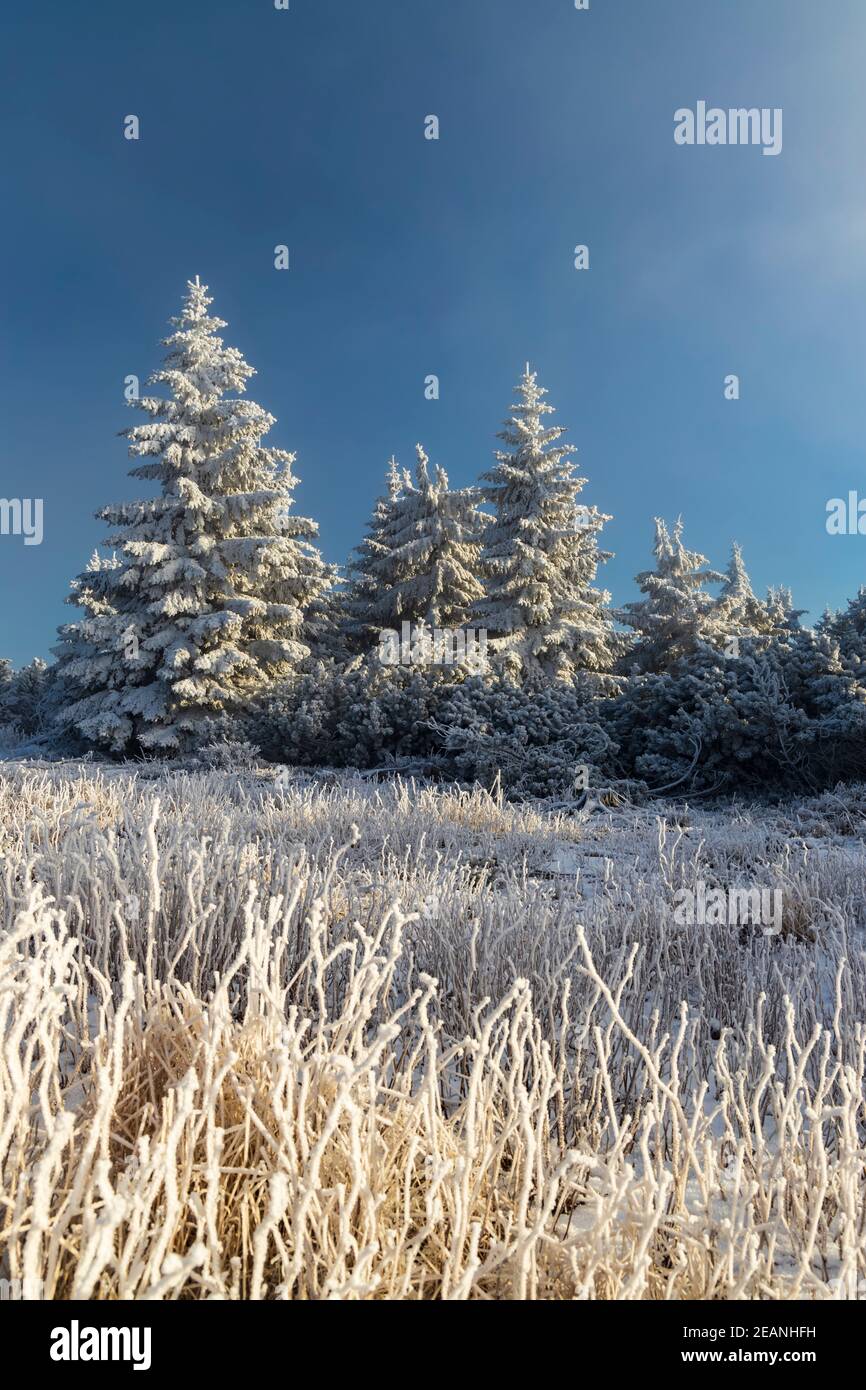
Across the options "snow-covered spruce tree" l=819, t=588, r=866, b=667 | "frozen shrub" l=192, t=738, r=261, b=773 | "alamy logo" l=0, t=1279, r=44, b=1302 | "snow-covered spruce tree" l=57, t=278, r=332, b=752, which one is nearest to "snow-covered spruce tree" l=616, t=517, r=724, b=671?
"snow-covered spruce tree" l=819, t=588, r=866, b=667

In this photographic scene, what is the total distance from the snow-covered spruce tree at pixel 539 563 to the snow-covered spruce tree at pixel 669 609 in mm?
1974

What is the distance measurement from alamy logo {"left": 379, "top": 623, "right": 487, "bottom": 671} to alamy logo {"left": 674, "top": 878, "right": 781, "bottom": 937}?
973cm

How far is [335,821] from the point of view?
606cm

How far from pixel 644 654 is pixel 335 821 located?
1843 cm

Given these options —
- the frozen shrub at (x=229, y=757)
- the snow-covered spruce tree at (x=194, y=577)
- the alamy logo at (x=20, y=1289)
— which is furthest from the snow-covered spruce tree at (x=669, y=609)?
the alamy logo at (x=20, y=1289)

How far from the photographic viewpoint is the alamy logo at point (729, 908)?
12.0 ft

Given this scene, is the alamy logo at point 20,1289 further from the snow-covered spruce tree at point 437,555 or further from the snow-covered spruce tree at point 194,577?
the snow-covered spruce tree at point 437,555

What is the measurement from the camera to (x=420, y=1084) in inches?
78.5

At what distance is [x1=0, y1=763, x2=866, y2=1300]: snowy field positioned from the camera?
1120 mm

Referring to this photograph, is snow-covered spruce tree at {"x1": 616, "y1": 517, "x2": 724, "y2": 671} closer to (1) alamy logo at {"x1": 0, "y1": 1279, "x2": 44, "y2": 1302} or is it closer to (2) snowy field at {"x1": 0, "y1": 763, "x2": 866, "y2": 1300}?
(2) snowy field at {"x1": 0, "y1": 763, "x2": 866, "y2": 1300}

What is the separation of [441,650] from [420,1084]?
1380 cm
